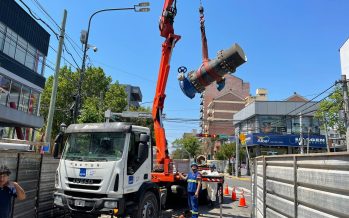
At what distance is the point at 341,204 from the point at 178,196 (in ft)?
30.6

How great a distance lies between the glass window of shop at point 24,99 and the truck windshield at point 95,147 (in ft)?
60.2

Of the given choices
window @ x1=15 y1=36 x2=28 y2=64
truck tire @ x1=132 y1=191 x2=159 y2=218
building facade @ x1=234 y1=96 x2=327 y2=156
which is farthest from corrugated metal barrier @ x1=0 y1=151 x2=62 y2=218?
building facade @ x1=234 y1=96 x2=327 y2=156

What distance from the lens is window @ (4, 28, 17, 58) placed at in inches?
893

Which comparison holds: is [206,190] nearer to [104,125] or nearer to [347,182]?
[104,125]

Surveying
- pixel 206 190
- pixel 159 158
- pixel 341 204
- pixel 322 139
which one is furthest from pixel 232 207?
pixel 322 139

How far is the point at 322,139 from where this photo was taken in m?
44.8

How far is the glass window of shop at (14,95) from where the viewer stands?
2390 centimetres

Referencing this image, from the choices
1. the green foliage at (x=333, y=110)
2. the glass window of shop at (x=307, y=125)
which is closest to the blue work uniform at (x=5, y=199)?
the green foliage at (x=333, y=110)

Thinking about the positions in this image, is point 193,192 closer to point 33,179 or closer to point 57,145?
point 57,145

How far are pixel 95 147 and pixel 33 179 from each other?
1780 mm

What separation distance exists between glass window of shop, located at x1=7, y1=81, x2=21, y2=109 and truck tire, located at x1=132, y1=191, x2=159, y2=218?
18165 mm

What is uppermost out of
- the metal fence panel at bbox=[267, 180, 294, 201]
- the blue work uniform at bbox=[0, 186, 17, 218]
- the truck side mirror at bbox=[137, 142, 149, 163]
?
the truck side mirror at bbox=[137, 142, 149, 163]

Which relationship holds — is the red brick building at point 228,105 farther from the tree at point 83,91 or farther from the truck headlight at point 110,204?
the truck headlight at point 110,204

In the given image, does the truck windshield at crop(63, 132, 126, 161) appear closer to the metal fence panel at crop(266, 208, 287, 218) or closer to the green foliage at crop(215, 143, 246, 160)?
the metal fence panel at crop(266, 208, 287, 218)
